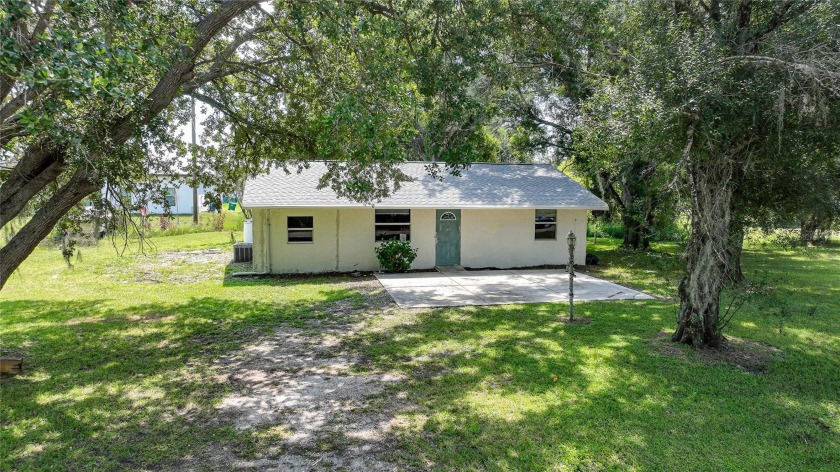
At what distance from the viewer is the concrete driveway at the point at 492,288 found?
34.9ft

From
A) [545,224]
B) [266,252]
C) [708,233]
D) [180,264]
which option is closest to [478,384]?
[708,233]

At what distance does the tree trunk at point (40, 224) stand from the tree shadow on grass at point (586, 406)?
4147 mm

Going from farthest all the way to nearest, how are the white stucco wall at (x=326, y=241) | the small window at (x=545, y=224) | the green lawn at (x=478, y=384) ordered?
the small window at (x=545, y=224), the white stucco wall at (x=326, y=241), the green lawn at (x=478, y=384)

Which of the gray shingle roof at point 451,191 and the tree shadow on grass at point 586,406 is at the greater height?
the gray shingle roof at point 451,191

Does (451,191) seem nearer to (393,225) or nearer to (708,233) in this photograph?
(393,225)

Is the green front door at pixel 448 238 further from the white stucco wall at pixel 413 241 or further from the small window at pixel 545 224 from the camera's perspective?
the small window at pixel 545 224

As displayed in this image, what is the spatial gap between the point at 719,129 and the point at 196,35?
646cm

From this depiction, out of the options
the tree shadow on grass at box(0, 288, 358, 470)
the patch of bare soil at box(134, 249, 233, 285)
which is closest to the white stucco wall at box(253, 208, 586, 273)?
the patch of bare soil at box(134, 249, 233, 285)

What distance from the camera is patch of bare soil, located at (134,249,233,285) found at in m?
13.6

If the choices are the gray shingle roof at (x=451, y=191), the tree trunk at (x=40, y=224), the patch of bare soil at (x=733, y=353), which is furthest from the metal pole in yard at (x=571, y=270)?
the tree trunk at (x=40, y=224)

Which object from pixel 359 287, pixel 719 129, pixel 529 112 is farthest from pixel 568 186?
pixel 719 129

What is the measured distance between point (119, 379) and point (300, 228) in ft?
27.4

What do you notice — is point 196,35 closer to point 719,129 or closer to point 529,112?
point 719,129

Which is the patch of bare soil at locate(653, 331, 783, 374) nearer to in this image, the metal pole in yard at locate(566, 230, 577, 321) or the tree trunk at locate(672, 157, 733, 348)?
the tree trunk at locate(672, 157, 733, 348)
